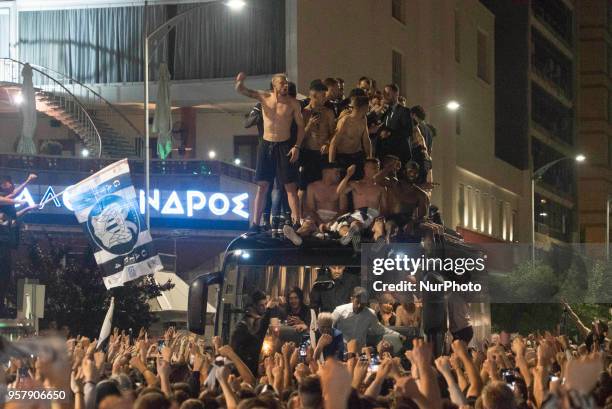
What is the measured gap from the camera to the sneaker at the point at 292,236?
15.0 meters

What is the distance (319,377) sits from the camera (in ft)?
29.8

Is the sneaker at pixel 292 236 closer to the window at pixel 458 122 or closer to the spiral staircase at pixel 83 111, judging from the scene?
the spiral staircase at pixel 83 111

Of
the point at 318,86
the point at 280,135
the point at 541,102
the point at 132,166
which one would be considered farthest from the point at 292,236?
the point at 541,102

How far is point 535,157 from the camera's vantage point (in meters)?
84.7

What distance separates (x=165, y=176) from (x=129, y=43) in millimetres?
7104

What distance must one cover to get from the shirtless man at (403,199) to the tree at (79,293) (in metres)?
20.7

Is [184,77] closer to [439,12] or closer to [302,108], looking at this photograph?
[439,12]

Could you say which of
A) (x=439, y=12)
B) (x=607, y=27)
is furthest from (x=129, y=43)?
(x=607, y=27)

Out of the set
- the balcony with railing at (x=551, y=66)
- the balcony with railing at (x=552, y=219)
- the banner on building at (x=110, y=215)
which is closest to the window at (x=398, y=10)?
the balcony with railing at (x=551, y=66)

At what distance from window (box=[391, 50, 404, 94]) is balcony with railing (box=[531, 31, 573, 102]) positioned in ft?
81.8

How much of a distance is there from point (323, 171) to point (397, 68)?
45.2 meters

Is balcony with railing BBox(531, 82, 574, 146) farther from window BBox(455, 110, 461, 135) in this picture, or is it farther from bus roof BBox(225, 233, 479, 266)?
bus roof BBox(225, 233, 479, 266)

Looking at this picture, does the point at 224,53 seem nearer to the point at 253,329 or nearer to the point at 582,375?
the point at 253,329

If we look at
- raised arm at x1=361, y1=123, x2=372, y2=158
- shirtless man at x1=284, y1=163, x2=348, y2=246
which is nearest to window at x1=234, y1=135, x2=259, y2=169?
raised arm at x1=361, y1=123, x2=372, y2=158
